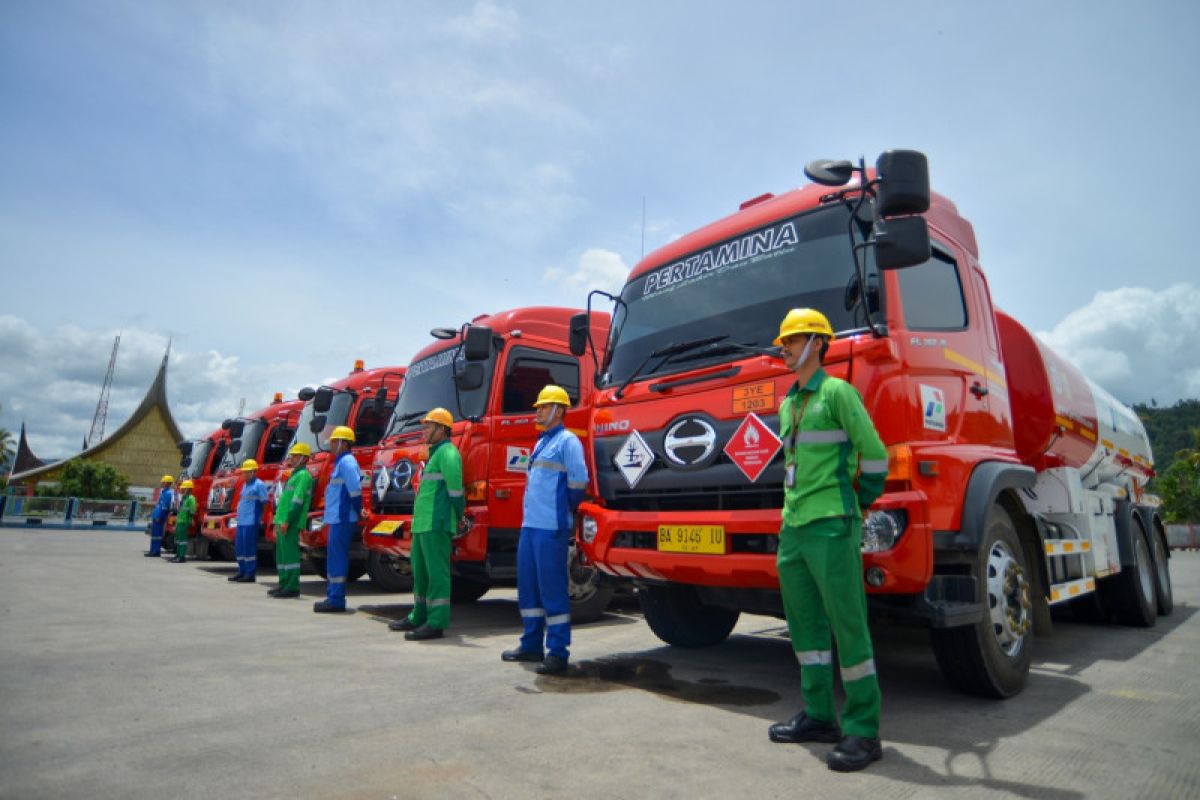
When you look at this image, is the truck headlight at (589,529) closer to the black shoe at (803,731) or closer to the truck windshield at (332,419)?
the black shoe at (803,731)

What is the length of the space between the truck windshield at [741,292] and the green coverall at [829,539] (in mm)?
657

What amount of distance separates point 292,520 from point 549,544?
4.76 metres

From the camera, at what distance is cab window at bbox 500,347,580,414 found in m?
6.84

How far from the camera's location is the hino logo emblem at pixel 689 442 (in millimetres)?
3855

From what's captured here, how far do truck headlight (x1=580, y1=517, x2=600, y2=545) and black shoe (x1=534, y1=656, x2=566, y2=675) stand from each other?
0.81 m

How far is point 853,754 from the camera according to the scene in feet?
9.30

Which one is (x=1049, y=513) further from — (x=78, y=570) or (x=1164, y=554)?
(x=78, y=570)

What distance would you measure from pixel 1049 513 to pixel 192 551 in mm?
16935

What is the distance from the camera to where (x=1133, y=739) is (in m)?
3.27

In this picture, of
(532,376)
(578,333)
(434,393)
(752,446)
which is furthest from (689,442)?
(434,393)

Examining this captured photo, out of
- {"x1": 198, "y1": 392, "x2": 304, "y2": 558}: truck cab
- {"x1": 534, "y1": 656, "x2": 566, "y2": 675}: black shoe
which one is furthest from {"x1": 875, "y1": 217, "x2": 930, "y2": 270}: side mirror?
{"x1": 198, "y1": 392, "x2": 304, "y2": 558}: truck cab

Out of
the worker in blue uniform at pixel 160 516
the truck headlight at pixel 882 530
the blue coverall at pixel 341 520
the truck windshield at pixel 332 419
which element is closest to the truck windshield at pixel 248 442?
the truck windshield at pixel 332 419

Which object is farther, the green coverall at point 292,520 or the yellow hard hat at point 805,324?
the green coverall at point 292,520

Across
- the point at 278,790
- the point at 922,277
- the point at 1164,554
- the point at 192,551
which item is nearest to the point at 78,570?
the point at 192,551
